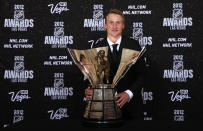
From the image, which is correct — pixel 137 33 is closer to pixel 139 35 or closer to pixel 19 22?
pixel 139 35

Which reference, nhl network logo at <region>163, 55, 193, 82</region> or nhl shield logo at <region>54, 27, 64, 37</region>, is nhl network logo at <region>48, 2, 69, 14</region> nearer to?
nhl shield logo at <region>54, 27, 64, 37</region>

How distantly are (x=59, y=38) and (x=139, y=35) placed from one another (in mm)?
977

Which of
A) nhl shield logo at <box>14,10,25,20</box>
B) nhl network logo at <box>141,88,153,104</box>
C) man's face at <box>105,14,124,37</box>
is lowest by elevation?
nhl network logo at <box>141,88,153,104</box>

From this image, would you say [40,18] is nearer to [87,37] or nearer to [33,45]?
[33,45]

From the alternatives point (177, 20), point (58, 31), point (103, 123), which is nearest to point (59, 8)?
point (58, 31)

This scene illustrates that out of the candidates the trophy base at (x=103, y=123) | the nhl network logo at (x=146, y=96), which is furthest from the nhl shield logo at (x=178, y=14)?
the trophy base at (x=103, y=123)

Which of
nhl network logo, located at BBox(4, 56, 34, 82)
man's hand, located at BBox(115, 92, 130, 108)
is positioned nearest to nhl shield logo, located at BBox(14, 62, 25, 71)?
nhl network logo, located at BBox(4, 56, 34, 82)

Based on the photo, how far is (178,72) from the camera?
3488 millimetres

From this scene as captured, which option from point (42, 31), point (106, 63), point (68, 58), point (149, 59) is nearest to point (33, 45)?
point (42, 31)

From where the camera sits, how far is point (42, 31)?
3658 mm

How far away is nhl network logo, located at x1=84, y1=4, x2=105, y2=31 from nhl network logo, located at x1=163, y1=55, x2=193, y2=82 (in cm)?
94

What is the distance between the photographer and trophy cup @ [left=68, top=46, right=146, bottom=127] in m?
1.31

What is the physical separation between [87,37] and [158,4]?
3.10ft

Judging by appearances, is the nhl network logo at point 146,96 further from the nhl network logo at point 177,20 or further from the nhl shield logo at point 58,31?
the nhl shield logo at point 58,31
